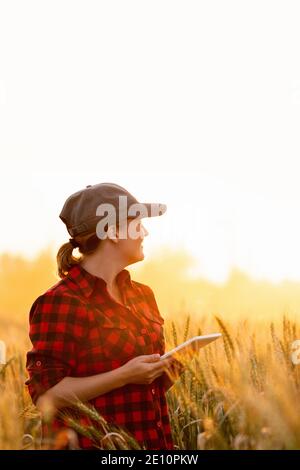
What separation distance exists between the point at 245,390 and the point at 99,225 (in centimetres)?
100

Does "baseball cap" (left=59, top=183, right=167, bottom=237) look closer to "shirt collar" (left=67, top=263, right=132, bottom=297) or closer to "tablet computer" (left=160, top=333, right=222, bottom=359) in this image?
"shirt collar" (left=67, top=263, right=132, bottom=297)

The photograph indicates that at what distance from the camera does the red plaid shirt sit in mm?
2639

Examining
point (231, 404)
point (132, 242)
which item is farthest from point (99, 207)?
point (231, 404)

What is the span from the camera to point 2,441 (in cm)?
218

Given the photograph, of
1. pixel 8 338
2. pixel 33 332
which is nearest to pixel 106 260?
pixel 33 332

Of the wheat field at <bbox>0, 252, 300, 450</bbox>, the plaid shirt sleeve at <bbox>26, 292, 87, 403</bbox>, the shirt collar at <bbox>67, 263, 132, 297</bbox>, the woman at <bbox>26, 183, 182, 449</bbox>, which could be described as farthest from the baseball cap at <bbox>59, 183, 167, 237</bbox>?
the wheat field at <bbox>0, 252, 300, 450</bbox>

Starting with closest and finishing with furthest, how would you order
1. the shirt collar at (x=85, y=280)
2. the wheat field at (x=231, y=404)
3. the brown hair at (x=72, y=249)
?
1. the wheat field at (x=231, y=404)
2. the shirt collar at (x=85, y=280)
3. the brown hair at (x=72, y=249)

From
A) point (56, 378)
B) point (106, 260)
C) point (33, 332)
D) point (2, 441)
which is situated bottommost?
point (2, 441)

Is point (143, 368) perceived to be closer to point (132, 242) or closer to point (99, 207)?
point (132, 242)

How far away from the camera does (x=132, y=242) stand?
9.42 feet

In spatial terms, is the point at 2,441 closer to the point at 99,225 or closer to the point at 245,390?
the point at 245,390

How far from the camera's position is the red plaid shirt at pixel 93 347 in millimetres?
2639

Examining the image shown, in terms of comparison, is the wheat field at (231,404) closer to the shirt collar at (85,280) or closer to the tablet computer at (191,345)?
the tablet computer at (191,345)

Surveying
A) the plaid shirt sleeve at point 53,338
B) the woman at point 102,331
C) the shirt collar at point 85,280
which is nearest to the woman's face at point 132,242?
the woman at point 102,331
